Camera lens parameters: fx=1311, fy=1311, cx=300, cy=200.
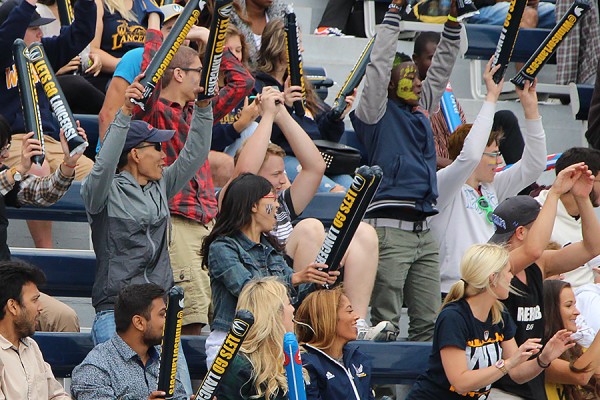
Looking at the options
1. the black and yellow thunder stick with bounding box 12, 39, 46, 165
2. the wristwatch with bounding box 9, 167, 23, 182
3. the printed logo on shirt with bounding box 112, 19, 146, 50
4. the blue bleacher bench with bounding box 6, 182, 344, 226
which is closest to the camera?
the wristwatch with bounding box 9, 167, 23, 182

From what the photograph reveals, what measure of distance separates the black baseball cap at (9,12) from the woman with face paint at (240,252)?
1.55 metres

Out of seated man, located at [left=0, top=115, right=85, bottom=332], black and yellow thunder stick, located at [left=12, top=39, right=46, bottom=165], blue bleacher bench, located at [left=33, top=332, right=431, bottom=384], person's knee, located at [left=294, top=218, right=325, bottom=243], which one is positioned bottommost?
blue bleacher bench, located at [left=33, top=332, right=431, bottom=384]

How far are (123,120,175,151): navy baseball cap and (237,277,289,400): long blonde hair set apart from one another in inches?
34.5

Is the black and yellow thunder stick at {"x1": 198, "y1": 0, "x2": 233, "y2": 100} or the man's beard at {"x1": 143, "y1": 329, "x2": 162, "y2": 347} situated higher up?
the black and yellow thunder stick at {"x1": 198, "y1": 0, "x2": 233, "y2": 100}

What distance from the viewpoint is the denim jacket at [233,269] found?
548 cm

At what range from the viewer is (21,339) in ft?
16.6

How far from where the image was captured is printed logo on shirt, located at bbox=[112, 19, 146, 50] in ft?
25.7

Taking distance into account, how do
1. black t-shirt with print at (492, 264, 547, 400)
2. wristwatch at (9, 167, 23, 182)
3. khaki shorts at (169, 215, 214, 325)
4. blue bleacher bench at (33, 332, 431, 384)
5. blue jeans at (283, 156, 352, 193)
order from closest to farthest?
wristwatch at (9, 167, 23, 182) < blue bleacher bench at (33, 332, 431, 384) < black t-shirt with print at (492, 264, 547, 400) < khaki shorts at (169, 215, 214, 325) < blue jeans at (283, 156, 352, 193)

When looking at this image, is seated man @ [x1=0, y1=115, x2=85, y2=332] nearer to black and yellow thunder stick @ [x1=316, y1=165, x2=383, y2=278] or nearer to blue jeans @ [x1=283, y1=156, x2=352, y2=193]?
black and yellow thunder stick @ [x1=316, y1=165, x2=383, y2=278]

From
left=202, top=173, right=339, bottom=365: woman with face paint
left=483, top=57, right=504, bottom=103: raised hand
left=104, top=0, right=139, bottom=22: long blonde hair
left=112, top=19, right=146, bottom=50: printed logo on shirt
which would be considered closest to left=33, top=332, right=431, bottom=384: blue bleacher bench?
left=202, top=173, right=339, bottom=365: woman with face paint

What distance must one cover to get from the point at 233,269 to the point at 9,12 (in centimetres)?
219

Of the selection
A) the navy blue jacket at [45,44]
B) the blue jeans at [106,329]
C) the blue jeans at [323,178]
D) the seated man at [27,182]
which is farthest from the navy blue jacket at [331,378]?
the navy blue jacket at [45,44]

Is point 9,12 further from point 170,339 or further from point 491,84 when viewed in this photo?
point 170,339

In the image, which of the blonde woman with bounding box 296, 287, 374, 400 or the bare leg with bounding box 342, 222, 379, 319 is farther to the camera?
the bare leg with bounding box 342, 222, 379, 319
